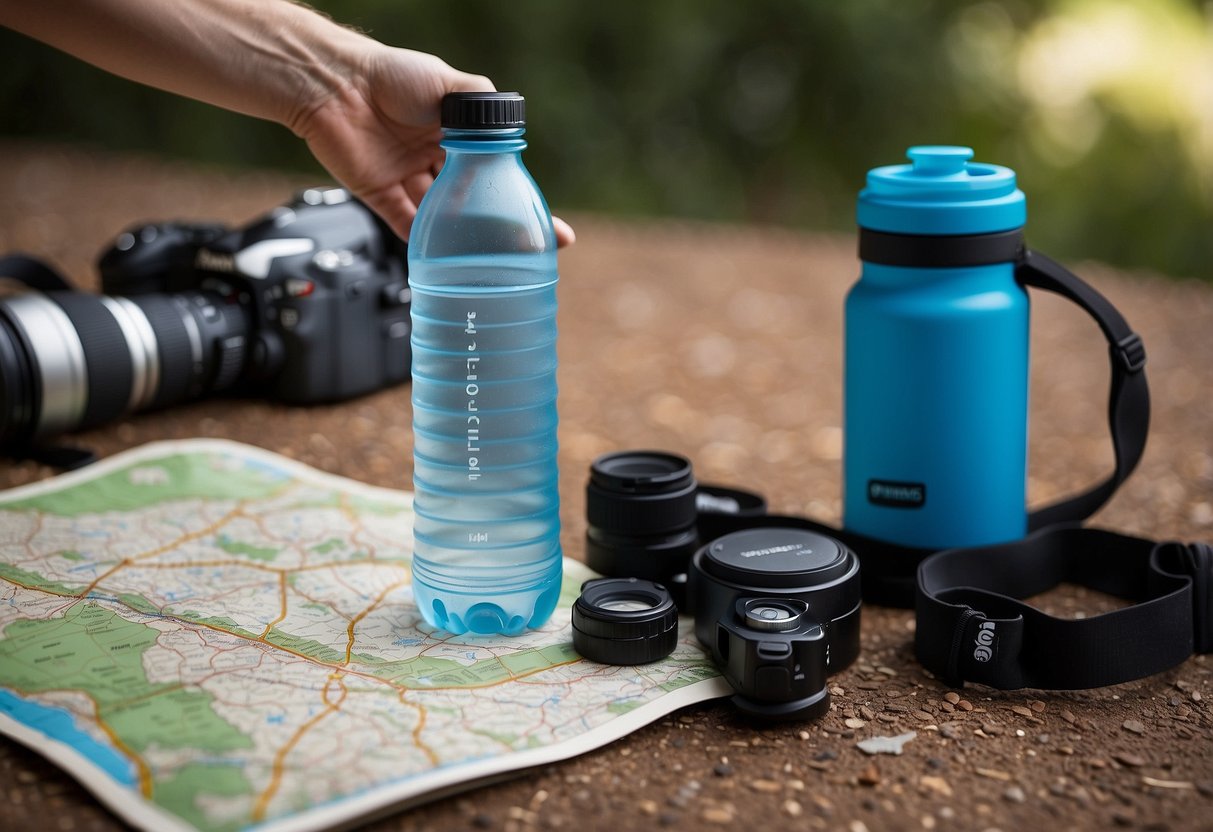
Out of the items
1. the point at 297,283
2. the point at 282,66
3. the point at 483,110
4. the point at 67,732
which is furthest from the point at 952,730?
the point at 297,283

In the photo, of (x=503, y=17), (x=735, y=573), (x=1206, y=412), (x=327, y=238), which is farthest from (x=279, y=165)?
(x=735, y=573)

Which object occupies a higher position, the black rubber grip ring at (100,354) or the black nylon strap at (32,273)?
the black nylon strap at (32,273)

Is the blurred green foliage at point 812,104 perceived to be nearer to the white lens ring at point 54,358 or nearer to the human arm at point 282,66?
the white lens ring at point 54,358

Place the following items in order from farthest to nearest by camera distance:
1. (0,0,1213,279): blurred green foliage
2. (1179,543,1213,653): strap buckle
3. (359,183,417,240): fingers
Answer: (0,0,1213,279): blurred green foliage < (359,183,417,240): fingers < (1179,543,1213,653): strap buckle

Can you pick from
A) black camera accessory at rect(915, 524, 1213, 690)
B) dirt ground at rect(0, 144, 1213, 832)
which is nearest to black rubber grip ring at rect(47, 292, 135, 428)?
dirt ground at rect(0, 144, 1213, 832)

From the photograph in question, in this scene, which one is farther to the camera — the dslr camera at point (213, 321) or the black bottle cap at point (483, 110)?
the dslr camera at point (213, 321)

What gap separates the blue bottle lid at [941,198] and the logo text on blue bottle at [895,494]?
17.0 inches

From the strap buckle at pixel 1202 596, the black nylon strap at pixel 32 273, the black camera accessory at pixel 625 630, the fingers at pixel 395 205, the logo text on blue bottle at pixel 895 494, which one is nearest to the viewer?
the black camera accessory at pixel 625 630

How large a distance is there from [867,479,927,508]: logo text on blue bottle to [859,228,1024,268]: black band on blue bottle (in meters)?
0.38

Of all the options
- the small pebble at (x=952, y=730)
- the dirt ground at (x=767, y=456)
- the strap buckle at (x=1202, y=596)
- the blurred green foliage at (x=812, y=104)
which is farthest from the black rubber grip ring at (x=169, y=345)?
the blurred green foliage at (x=812, y=104)

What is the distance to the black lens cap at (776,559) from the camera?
1.81 metres

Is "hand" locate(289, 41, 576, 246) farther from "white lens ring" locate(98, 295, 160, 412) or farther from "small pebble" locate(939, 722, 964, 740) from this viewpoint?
"small pebble" locate(939, 722, 964, 740)

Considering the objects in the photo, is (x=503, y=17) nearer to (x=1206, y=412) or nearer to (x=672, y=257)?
(x=672, y=257)

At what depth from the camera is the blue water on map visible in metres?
1.50
